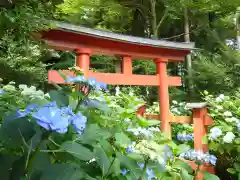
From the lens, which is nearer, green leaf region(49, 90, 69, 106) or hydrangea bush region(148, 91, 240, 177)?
green leaf region(49, 90, 69, 106)

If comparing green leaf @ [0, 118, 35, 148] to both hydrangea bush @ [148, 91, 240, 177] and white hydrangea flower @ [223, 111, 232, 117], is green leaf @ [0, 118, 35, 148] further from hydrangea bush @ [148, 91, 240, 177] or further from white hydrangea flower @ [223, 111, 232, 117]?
white hydrangea flower @ [223, 111, 232, 117]

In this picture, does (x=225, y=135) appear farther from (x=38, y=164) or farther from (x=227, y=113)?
(x=38, y=164)

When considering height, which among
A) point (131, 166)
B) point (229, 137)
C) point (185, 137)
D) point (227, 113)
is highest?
point (131, 166)

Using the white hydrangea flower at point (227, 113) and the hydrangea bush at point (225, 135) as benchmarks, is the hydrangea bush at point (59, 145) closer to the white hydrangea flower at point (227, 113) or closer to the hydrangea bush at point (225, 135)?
the hydrangea bush at point (225, 135)

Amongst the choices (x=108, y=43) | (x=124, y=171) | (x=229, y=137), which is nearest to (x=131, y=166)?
(x=124, y=171)

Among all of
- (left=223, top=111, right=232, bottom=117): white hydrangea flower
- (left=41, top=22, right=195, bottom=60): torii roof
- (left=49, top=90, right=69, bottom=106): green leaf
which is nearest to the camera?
(left=49, top=90, right=69, bottom=106): green leaf

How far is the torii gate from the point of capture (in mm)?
3033

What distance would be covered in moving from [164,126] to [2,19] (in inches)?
87.1

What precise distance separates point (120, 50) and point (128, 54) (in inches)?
4.9

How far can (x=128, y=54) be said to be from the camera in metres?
3.63

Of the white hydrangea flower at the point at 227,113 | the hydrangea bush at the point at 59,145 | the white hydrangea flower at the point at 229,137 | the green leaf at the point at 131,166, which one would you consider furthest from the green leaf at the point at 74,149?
the white hydrangea flower at the point at 227,113

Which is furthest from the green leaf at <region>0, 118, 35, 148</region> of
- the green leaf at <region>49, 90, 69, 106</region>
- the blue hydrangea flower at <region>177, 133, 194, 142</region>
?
the blue hydrangea flower at <region>177, 133, 194, 142</region>

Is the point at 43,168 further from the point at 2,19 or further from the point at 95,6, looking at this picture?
the point at 95,6

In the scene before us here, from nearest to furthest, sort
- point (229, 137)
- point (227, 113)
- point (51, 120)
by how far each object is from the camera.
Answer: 1. point (51, 120)
2. point (229, 137)
3. point (227, 113)
